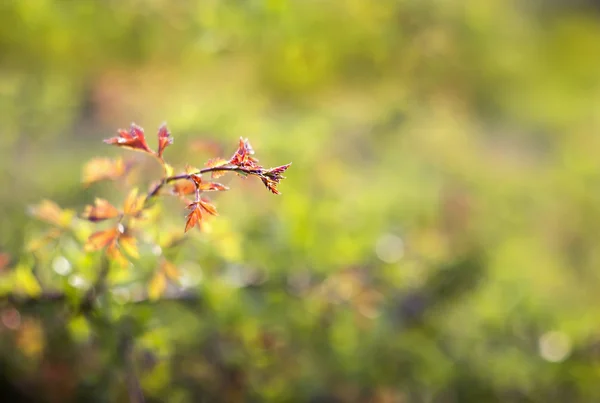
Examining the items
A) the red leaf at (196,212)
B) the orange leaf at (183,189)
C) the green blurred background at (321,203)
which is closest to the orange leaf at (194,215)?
the red leaf at (196,212)

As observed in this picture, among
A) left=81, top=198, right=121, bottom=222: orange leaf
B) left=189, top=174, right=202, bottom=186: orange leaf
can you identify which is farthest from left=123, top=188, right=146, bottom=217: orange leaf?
left=189, top=174, right=202, bottom=186: orange leaf

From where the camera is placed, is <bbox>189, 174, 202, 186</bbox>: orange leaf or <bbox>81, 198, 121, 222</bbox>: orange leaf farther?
<bbox>81, 198, 121, 222</bbox>: orange leaf

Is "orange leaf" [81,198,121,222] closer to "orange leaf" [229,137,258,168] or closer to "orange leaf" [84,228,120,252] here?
"orange leaf" [84,228,120,252]

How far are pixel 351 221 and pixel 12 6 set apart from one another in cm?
93

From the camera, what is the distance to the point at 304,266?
1.27m

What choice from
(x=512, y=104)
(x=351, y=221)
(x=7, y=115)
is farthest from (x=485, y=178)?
(x=7, y=115)

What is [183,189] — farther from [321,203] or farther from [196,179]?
[321,203]

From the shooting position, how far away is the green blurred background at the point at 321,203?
44.3 inches

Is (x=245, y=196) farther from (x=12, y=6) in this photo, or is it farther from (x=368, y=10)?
(x=12, y=6)

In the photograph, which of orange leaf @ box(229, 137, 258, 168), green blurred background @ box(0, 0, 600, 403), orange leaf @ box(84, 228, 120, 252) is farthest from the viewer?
green blurred background @ box(0, 0, 600, 403)

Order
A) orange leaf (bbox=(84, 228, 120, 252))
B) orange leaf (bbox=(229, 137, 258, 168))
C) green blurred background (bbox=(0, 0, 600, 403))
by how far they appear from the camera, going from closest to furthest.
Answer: orange leaf (bbox=(229, 137, 258, 168))
orange leaf (bbox=(84, 228, 120, 252))
green blurred background (bbox=(0, 0, 600, 403))

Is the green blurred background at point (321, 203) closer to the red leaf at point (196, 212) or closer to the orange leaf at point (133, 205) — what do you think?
the orange leaf at point (133, 205)

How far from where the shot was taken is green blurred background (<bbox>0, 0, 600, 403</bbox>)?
113 centimetres

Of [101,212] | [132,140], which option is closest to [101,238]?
[101,212]
